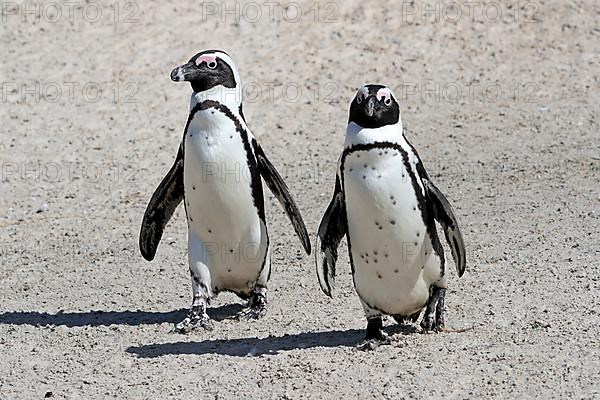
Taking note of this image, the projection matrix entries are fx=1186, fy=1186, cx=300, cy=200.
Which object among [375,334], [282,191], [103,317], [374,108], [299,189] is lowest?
[103,317]

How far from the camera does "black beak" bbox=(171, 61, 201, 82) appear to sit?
5764mm

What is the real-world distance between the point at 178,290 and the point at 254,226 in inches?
35.7

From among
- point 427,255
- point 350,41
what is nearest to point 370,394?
point 427,255

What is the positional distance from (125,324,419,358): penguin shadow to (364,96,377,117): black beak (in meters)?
1.10

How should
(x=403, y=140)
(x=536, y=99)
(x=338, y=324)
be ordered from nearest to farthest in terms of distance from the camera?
(x=403, y=140) < (x=338, y=324) < (x=536, y=99)

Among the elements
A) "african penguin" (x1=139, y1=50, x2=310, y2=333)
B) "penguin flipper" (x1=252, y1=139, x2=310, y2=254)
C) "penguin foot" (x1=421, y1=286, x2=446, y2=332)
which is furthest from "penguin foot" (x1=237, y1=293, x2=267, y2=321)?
"penguin foot" (x1=421, y1=286, x2=446, y2=332)

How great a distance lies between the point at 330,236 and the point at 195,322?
2.95 ft

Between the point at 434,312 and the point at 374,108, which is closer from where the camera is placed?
the point at 374,108

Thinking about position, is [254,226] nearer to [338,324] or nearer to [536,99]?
[338,324]

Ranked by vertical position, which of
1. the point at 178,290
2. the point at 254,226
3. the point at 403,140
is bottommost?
the point at 178,290

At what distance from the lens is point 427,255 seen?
5.30 meters

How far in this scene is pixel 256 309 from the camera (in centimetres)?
613

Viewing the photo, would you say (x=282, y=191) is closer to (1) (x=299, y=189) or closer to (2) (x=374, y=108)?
(2) (x=374, y=108)

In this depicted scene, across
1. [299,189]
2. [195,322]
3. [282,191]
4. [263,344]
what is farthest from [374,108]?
[299,189]
